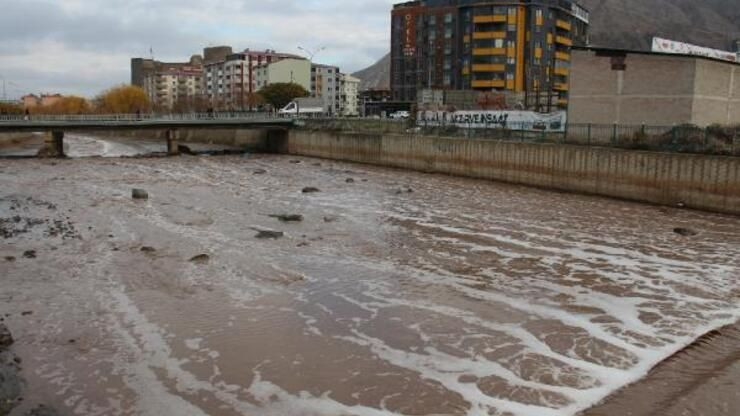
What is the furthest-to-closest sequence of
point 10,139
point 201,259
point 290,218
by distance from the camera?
1. point 10,139
2. point 290,218
3. point 201,259

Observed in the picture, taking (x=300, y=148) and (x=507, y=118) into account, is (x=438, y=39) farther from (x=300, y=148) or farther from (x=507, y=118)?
(x=507, y=118)

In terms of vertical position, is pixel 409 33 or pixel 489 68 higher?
pixel 409 33

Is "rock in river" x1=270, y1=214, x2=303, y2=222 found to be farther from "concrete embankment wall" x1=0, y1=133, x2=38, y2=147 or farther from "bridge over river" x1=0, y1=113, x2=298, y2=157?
"concrete embankment wall" x1=0, y1=133, x2=38, y2=147

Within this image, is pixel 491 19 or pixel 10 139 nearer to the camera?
pixel 10 139

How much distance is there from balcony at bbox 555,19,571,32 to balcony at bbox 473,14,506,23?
10794 mm

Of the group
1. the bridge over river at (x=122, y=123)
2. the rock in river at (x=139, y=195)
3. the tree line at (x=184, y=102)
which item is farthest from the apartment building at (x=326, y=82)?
the rock in river at (x=139, y=195)

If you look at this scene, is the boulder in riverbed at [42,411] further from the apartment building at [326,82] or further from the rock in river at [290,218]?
the apartment building at [326,82]

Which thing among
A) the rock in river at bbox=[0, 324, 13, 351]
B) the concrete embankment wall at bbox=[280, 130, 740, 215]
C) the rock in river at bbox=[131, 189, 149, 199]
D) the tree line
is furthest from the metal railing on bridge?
the tree line

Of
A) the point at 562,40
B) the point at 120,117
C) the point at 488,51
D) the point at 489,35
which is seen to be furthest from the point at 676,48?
the point at 120,117

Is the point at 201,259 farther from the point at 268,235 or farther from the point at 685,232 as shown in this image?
the point at 685,232

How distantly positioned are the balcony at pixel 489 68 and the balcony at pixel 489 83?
1723 mm

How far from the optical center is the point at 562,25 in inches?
4594

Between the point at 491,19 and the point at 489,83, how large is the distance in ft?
33.5

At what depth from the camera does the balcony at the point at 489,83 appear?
110 metres
